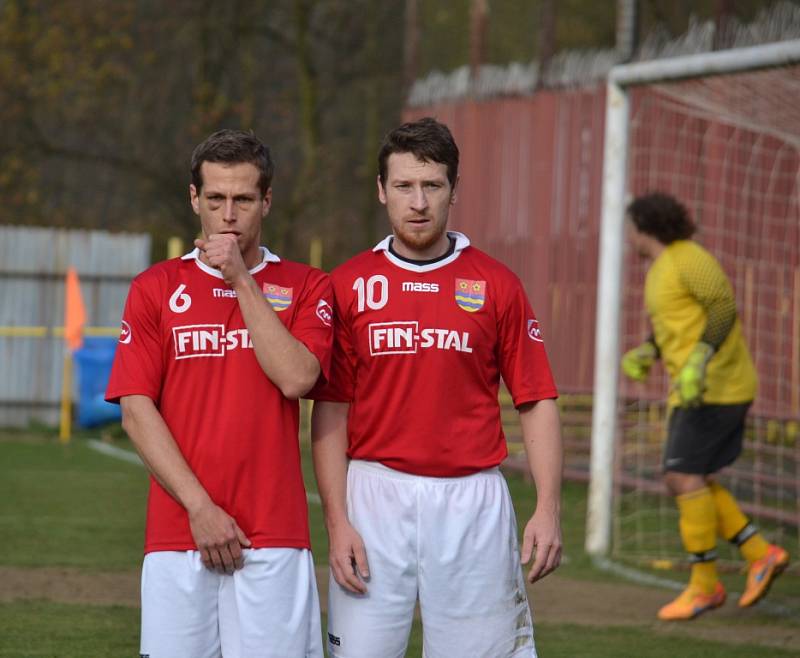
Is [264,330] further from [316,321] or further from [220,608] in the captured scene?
[220,608]

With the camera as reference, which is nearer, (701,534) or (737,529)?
(701,534)

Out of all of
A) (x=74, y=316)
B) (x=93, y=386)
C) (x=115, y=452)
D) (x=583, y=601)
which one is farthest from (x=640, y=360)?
(x=74, y=316)

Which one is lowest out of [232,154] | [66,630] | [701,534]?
[66,630]

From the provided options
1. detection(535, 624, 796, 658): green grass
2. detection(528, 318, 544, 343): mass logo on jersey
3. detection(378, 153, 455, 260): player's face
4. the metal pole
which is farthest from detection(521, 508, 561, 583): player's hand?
the metal pole

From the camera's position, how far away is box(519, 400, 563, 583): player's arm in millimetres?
4211

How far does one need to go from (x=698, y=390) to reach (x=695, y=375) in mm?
83

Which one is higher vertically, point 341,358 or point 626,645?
point 341,358

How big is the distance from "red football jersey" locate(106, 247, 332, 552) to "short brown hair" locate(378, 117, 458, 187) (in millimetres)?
534

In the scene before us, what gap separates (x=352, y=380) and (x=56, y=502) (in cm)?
865

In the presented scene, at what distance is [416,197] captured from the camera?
4223mm

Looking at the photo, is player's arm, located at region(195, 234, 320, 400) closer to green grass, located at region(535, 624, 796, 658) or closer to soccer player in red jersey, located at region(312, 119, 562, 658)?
soccer player in red jersey, located at region(312, 119, 562, 658)

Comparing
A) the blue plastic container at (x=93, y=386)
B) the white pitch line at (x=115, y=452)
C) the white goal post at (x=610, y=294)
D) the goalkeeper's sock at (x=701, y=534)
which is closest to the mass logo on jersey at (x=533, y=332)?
the goalkeeper's sock at (x=701, y=534)

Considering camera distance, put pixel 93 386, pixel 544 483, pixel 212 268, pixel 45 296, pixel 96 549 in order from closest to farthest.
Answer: pixel 212 268
pixel 544 483
pixel 96 549
pixel 93 386
pixel 45 296

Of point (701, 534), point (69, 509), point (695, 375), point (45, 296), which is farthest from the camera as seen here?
point (45, 296)
